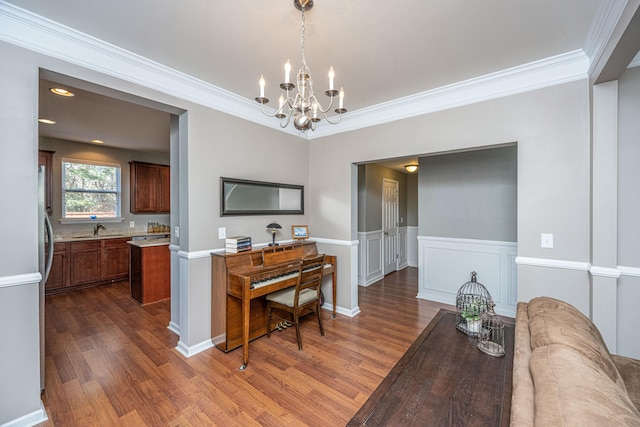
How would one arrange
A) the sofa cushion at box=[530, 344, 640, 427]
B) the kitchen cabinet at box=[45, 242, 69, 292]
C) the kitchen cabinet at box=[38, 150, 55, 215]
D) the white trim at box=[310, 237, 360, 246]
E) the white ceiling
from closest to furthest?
the sofa cushion at box=[530, 344, 640, 427] < the white ceiling < the white trim at box=[310, 237, 360, 246] < the kitchen cabinet at box=[45, 242, 69, 292] < the kitchen cabinet at box=[38, 150, 55, 215]

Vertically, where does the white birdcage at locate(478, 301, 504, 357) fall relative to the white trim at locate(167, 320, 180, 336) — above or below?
above

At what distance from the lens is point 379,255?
5.38 metres

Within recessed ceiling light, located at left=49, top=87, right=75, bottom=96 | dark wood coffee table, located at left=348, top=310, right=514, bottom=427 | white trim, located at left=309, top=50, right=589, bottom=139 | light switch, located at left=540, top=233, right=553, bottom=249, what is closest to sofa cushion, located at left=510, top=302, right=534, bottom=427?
dark wood coffee table, located at left=348, top=310, right=514, bottom=427

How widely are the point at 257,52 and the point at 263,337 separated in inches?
108

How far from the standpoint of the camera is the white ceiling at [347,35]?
1.63 meters

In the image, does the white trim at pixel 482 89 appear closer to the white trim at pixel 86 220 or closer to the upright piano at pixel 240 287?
the upright piano at pixel 240 287

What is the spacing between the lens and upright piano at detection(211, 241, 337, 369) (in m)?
2.54

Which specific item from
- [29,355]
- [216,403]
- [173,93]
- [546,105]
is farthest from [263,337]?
[546,105]

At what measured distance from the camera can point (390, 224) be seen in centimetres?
583

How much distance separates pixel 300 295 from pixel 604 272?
2.47 metres

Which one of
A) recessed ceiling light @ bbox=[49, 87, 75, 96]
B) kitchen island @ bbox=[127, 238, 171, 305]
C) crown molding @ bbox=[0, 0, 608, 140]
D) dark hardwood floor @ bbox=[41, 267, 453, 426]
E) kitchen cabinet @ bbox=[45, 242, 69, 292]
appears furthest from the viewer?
kitchen cabinet @ bbox=[45, 242, 69, 292]

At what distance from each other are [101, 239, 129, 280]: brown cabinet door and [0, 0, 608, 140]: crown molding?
376cm

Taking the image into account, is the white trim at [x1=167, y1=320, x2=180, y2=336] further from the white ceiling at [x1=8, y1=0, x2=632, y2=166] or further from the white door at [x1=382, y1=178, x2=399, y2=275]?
the white door at [x1=382, y1=178, x2=399, y2=275]

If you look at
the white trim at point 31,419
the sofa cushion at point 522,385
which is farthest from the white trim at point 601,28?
the white trim at point 31,419
